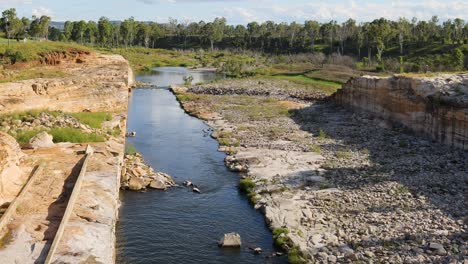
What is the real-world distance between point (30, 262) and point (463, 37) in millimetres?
117071

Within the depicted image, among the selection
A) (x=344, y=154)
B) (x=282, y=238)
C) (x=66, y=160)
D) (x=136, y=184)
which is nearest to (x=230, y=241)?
(x=282, y=238)

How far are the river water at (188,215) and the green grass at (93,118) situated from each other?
10.2 ft

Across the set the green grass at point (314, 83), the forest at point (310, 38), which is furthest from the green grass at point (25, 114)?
the forest at point (310, 38)

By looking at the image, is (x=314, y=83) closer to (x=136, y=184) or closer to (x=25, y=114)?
(x=25, y=114)

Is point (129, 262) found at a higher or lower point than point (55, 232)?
lower

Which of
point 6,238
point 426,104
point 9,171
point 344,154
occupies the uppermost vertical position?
point 426,104

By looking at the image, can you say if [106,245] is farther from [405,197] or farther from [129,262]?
[405,197]

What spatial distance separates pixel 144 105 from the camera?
198 ft

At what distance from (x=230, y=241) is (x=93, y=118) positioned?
19.0 m

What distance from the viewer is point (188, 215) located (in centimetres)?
2422

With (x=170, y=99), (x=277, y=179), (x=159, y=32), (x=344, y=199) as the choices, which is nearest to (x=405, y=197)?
(x=344, y=199)

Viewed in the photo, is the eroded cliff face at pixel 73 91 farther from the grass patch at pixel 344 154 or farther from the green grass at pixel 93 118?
the grass patch at pixel 344 154

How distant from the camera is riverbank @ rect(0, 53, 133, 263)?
16.1m

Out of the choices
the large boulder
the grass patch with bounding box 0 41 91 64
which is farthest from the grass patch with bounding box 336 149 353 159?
the grass patch with bounding box 0 41 91 64
